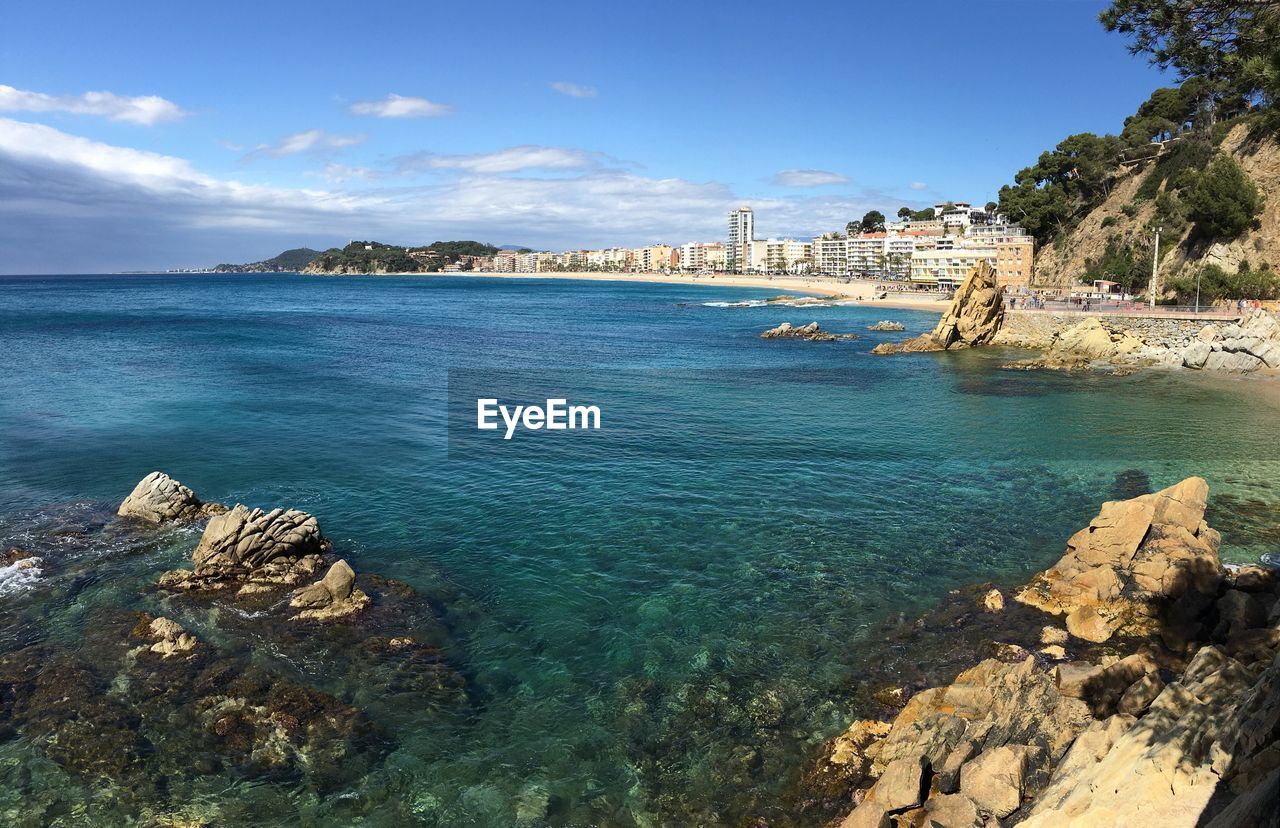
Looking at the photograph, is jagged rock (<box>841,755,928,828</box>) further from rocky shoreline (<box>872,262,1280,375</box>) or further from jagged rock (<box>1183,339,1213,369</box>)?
jagged rock (<box>1183,339,1213,369</box>)

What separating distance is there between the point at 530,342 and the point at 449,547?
55.1m

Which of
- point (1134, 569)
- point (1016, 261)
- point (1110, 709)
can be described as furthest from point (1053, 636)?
point (1016, 261)

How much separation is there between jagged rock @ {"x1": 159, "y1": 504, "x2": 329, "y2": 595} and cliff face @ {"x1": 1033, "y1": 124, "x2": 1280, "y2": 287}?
7263cm

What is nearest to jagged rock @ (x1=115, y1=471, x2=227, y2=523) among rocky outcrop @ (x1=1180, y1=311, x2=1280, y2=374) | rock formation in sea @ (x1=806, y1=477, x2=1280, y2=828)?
rock formation in sea @ (x1=806, y1=477, x2=1280, y2=828)

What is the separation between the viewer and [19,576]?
55.8 ft

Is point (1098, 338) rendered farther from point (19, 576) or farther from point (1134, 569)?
point (19, 576)

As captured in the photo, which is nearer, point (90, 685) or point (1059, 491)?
point (90, 685)

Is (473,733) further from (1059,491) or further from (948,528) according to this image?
(1059,491)

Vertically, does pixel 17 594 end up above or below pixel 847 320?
below

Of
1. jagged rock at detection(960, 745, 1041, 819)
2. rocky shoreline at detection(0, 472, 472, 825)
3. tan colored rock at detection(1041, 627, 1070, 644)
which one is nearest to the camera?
jagged rock at detection(960, 745, 1041, 819)

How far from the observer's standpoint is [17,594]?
1625cm

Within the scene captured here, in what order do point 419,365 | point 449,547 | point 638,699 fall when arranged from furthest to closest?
point 419,365 < point 449,547 < point 638,699

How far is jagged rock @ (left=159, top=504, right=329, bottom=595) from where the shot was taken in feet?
55.5

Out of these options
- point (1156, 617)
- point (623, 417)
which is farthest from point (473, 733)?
point (623, 417)
